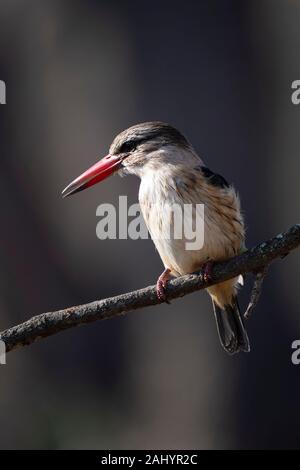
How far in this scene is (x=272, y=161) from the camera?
689 centimetres

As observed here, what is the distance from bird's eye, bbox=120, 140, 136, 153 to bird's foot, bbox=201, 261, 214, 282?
35.8 inches

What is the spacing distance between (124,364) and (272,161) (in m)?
2.03

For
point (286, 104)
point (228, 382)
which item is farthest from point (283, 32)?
point (228, 382)

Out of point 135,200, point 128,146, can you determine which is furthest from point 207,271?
point 135,200

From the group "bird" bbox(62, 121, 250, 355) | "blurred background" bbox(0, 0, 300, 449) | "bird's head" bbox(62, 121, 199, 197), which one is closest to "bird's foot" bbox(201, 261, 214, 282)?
"bird" bbox(62, 121, 250, 355)

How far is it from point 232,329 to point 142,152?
100 cm

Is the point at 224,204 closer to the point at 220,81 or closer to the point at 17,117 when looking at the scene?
the point at 220,81

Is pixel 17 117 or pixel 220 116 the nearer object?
pixel 220 116

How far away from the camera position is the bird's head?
4.43 metres

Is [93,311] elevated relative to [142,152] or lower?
lower

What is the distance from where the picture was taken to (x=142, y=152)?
4.49 meters

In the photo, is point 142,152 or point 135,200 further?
point 135,200

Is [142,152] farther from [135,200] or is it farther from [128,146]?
[135,200]

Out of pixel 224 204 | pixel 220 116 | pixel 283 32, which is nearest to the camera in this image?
pixel 224 204
